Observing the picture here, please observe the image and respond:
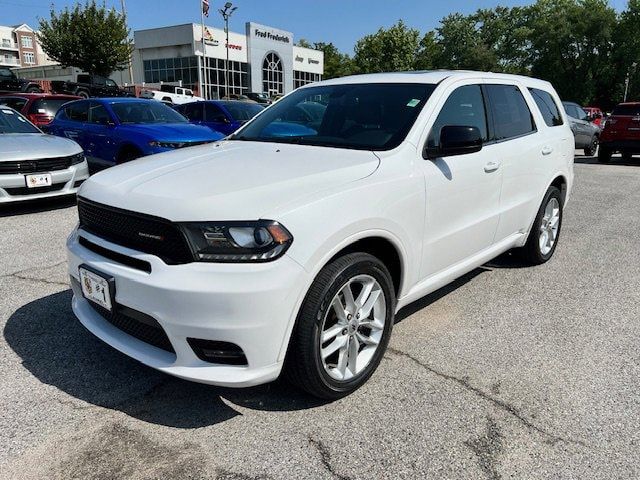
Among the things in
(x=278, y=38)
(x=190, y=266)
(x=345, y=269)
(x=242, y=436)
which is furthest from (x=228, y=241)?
(x=278, y=38)

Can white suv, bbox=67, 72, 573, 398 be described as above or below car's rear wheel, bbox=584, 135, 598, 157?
above

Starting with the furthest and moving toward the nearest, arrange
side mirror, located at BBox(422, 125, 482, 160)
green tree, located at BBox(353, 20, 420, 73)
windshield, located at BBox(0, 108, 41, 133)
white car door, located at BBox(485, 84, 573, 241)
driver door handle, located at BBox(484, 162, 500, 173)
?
1. green tree, located at BBox(353, 20, 420, 73)
2. windshield, located at BBox(0, 108, 41, 133)
3. white car door, located at BBox(485, 84, 573, 241)
4. driver door handle, located at BBox(484, 162, 500, 173)
5. side mirror, located at BBox(422, 125, 482, 160)

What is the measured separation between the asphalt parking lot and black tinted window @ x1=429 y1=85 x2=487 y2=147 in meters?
1.39

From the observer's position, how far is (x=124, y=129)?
8.57 m

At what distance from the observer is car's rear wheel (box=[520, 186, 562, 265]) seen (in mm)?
4852

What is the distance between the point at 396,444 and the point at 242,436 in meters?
0.74

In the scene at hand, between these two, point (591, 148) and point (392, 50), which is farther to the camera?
point (392, 50)

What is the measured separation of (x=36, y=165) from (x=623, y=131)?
14.2 m

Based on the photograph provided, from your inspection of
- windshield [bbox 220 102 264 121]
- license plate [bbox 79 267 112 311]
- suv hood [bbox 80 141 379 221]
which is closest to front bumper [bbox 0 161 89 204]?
suv hood [bbox 80 141 379 221]

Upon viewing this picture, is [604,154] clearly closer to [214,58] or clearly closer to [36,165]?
[36,165]

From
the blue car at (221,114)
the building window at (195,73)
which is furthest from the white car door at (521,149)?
the building window at (195,73)

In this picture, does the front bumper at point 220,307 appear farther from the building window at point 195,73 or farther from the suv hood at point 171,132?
the building window at point 195,73

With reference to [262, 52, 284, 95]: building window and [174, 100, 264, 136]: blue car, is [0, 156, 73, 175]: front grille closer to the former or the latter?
[174, 100, 264, 136]: blue car

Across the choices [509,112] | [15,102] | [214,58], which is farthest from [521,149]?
[214,58]
